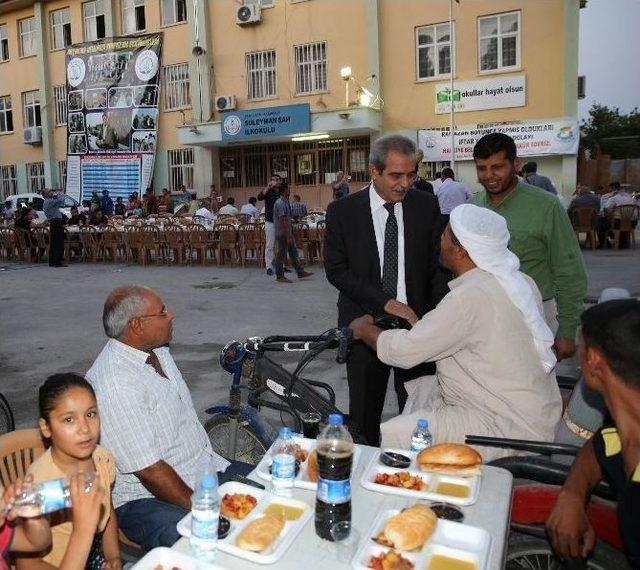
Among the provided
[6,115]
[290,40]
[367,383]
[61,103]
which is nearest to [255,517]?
[367,383]

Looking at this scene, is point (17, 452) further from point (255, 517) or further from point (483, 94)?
point (483, 94)

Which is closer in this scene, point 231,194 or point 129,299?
point 129,299

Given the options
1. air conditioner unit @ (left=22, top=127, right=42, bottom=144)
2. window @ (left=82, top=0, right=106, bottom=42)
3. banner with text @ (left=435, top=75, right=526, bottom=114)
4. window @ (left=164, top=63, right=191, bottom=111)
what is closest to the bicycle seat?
banner with text @ (left=435, top=75, right=526, bottom=114)

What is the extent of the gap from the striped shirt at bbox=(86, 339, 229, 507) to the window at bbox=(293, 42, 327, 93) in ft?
61.0

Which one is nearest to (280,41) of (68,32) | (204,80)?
(204,80)

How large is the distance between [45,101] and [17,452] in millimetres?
27014

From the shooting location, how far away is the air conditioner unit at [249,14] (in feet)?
66.9

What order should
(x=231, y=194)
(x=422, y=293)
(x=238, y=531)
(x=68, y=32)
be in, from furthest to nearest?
1. (x=68, y=32)
2. (x=231, y=194)
3. (x=422, y=293)
4. (x=238, y=531)

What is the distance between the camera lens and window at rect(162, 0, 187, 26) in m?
22.2

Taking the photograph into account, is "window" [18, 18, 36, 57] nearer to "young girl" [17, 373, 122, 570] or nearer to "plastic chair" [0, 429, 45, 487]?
"plastic chair" [0, 429, 45, 487]

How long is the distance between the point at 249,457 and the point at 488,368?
5.42ft

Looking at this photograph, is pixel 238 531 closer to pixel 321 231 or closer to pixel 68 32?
pixel 321 231

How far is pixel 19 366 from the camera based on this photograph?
6.49 meters

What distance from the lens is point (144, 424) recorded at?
2.34 meters
